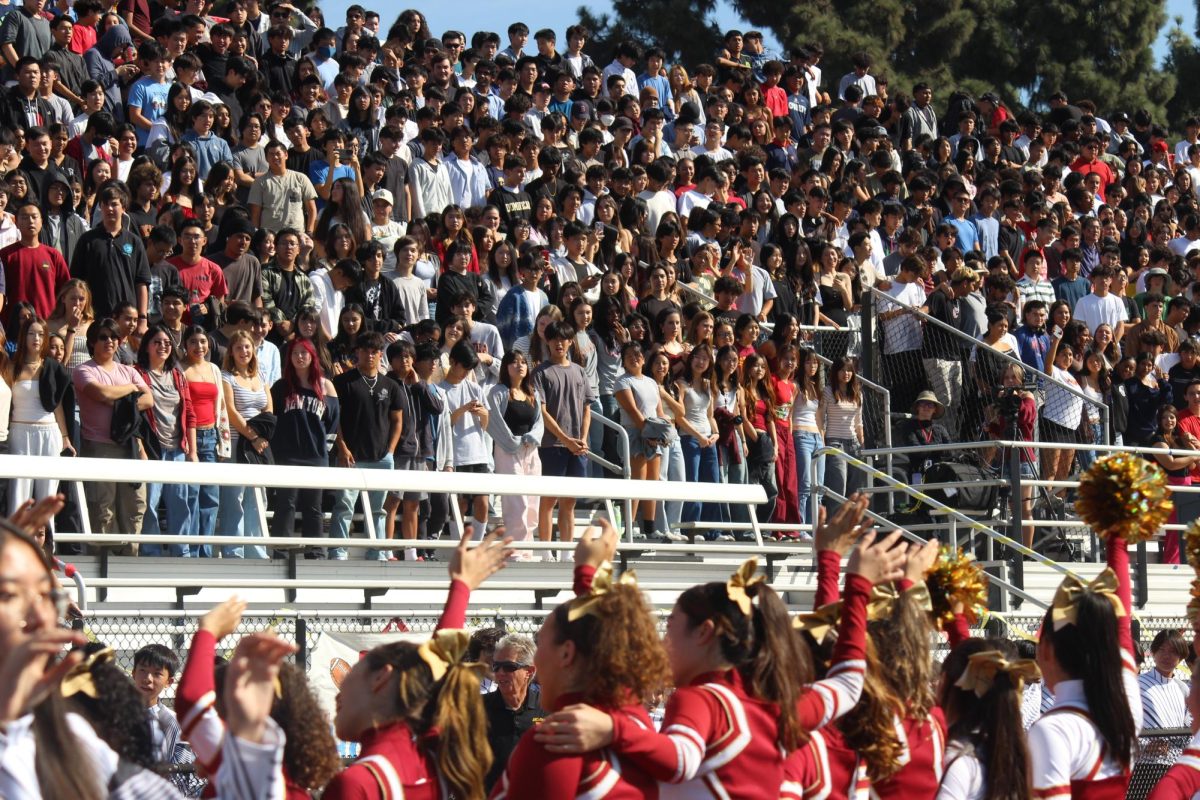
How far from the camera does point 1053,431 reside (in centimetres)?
1488

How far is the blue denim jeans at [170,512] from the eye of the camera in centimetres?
1030

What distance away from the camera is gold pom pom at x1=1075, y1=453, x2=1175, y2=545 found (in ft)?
17.7

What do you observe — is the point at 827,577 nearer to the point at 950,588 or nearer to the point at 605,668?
the point at 950,588

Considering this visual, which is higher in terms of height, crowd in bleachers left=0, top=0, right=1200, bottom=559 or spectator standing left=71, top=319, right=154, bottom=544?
crowd in bleachers left=0, top=0, right=1200, bottom=559

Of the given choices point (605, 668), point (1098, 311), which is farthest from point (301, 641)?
point (1098, 311)

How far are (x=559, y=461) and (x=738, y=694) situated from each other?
8.25 metres

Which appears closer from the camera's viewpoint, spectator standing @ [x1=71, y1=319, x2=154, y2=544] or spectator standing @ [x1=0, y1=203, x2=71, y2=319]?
spectator standing @ [x1=71, y1=319, x2=154, y2=544]

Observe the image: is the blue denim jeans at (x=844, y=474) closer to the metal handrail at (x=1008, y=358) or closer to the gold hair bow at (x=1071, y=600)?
the metal handrail at (x=1008, y=358)

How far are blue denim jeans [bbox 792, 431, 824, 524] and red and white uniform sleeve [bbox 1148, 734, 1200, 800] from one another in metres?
8.82

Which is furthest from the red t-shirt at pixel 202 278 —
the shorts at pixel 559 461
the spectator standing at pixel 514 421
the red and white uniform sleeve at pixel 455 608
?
the red and white uniform sleeve at pixel 455 608

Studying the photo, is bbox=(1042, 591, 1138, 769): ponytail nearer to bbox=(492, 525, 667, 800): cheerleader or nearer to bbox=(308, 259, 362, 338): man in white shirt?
bbox=(492, 525, 667, 800): cheerleader

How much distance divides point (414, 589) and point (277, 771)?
7.44 m

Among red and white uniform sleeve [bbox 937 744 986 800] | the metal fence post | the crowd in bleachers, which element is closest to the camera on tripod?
the crowd in bleachers

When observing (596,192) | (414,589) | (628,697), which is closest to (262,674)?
(628,697)
